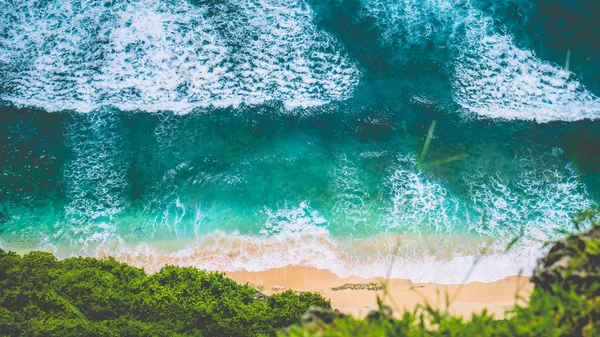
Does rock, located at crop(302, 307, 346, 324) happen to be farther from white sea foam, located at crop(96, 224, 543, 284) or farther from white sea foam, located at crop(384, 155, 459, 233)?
white sea foam, located at crop(384, 155, 459, 233)

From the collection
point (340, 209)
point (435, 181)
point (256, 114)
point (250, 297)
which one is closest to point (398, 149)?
point (435, 181)

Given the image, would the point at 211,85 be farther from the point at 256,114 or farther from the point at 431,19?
the point at 431,19

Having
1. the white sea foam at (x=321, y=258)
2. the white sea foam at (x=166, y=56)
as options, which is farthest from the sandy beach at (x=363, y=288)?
the white sea foam at (x=166, y=56)

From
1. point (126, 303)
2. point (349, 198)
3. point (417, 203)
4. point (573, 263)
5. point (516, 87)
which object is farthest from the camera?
point (516, 87)

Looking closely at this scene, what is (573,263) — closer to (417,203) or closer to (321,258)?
(321,258)

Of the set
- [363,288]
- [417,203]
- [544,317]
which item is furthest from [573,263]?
[417,203]

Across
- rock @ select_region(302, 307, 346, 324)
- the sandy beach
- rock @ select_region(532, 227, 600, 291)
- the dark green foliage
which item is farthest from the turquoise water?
rock @ select_region(302, 307, 346, 324)
